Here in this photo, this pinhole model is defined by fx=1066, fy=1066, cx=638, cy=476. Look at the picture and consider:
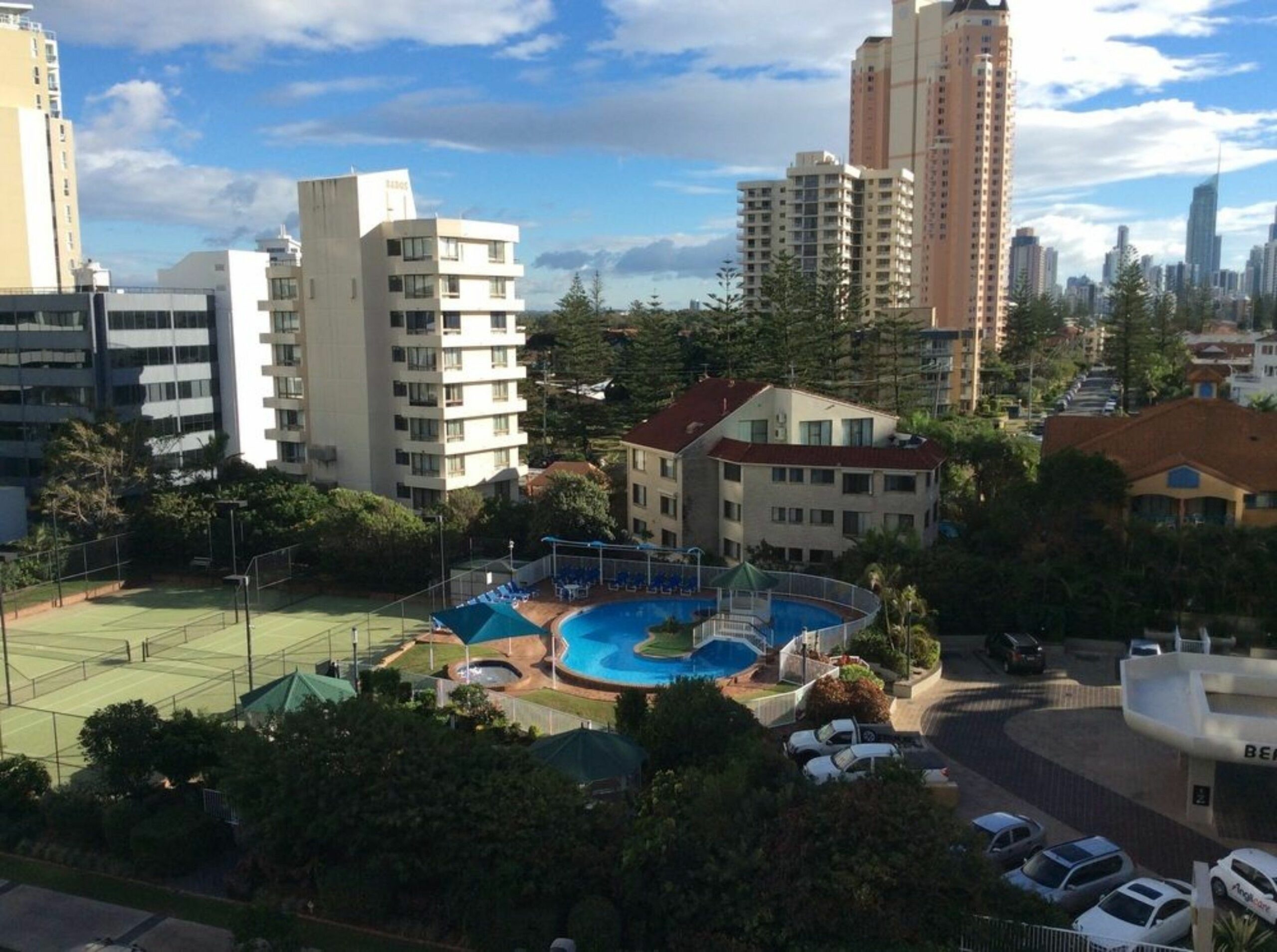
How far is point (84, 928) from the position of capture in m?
15.1

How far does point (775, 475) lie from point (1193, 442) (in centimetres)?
1281

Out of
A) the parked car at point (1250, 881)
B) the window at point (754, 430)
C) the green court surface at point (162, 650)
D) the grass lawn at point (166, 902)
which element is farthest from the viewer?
the window at point (754, 430)

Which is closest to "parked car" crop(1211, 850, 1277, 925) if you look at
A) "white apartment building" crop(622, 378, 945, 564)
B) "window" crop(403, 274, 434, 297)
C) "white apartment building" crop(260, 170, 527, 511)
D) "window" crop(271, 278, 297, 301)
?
"white apartment building" crop(622, 378, 945, 564)

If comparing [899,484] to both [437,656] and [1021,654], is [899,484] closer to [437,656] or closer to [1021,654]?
[1021,654]

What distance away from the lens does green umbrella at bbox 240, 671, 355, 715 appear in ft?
63.6

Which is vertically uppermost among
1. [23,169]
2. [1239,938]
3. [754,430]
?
[23,169]

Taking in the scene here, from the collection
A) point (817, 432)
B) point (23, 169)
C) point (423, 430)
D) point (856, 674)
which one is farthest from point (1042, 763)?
point (23, 169)

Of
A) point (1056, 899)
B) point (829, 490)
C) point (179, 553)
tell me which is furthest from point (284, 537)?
point (1056, 899)

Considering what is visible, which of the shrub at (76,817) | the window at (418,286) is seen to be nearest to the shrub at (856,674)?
the shrub at (76,817)

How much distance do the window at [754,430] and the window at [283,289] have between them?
21.4 m

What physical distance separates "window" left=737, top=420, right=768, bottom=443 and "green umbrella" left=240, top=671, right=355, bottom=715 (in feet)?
64.1

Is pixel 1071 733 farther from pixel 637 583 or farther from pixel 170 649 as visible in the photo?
pixel 170 649

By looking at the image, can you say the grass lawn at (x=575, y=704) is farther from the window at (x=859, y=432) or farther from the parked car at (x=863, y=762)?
the window at (x=859, y=432)

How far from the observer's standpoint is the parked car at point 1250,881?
45.7ft
